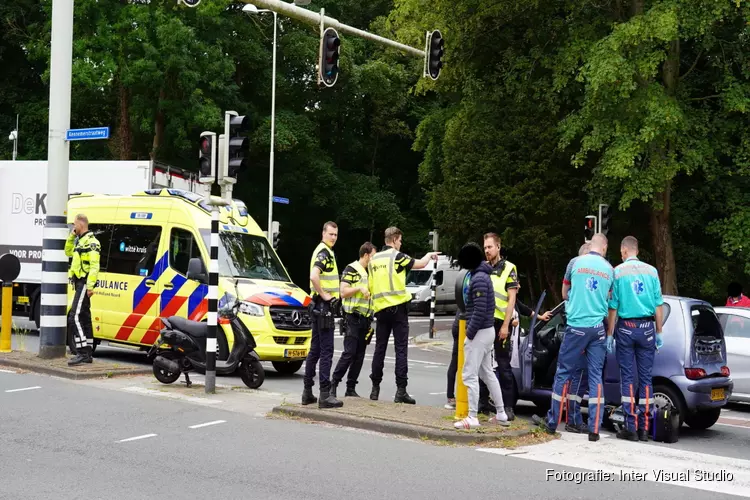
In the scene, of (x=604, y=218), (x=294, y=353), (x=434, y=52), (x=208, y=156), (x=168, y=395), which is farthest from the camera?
(x=604, y=218)

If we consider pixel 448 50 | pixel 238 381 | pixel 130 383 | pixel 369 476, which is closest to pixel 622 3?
pixel 448 50

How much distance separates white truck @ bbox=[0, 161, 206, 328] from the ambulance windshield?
317 centimetres

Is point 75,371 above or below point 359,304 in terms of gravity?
below

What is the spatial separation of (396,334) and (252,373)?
2607 mm

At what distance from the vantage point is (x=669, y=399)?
9875 mm

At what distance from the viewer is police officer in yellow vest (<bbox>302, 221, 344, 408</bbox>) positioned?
994 centimetres

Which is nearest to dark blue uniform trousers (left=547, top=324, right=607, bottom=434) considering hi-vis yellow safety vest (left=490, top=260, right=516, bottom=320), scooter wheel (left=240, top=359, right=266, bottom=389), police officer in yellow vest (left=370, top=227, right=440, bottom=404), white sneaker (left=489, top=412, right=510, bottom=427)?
white sneaker (left=489, top=412, right=510, bottom=427)

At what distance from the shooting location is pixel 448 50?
2550cm

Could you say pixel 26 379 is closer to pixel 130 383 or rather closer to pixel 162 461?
pixel 130 383

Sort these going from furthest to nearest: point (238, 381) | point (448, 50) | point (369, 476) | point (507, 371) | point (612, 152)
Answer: point (448, 50)
point (612, 152)
point (238, 381)
point (507, 371)
point (369, 476)

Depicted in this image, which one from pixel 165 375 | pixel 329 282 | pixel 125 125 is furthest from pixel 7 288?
pixel 125 125

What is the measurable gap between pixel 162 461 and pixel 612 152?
50.8ft

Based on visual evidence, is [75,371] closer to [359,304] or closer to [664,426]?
[359,304]

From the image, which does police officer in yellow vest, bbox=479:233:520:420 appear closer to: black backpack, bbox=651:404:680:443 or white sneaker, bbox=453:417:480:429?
white sneaker, bbox=453:417:480:429
